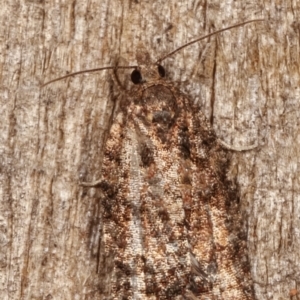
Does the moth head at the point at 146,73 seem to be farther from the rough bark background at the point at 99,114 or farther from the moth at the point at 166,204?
the rough bark background at the point at 99,114

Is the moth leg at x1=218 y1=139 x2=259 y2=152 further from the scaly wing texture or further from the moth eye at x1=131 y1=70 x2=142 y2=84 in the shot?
the moth eye at x1=131 y1=70 x2=142 y2=84

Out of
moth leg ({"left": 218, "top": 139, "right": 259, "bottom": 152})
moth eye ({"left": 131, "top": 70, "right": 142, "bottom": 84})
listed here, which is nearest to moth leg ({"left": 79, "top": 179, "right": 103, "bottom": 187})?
moth eye ({"left": 131, "top": 70, "right": 142, "bottom": 84})

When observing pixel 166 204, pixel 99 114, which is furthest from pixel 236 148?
pixel 99 114

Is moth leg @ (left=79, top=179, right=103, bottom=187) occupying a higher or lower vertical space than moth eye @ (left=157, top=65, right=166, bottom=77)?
lower

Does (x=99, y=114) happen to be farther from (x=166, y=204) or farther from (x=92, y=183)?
(x=166, y=204)

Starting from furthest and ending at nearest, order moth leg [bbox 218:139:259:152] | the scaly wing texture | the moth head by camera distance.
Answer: moth leg [bbox 218:139:259:152] < the moth head < the scaly wing texture

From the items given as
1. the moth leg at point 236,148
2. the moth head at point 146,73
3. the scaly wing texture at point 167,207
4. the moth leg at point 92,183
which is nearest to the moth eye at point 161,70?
the moth head at point 146,73

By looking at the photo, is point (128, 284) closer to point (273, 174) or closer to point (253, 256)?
point (253, 256)
